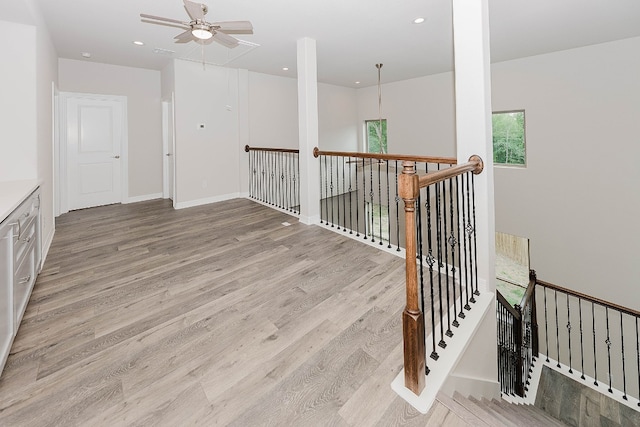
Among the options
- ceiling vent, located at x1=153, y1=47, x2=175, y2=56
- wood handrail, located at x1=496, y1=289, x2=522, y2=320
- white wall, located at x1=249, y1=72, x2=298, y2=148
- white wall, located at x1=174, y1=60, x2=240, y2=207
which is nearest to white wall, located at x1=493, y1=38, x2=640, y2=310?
wood handrail, located at x1=496, y1=289, x2=522, y2=320

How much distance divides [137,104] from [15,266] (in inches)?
200

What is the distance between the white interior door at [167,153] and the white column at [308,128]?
3.10 m

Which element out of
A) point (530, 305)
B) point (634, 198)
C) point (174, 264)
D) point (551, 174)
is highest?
point (551, 174)

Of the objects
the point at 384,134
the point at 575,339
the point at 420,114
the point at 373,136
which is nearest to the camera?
the point at 575,339

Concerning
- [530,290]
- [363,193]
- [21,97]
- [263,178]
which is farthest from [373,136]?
[21,97]

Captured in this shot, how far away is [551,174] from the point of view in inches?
212

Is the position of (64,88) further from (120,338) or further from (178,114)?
(120,338)

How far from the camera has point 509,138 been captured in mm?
6035

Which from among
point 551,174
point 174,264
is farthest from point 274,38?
point 551,174

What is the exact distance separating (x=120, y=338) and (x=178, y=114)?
448cm

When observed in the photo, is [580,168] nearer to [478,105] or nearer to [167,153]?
[478,105]

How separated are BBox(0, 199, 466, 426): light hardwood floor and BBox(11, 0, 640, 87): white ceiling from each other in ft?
8.76

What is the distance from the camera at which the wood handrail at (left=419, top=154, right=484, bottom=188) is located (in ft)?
5.66

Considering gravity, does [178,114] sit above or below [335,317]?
above
